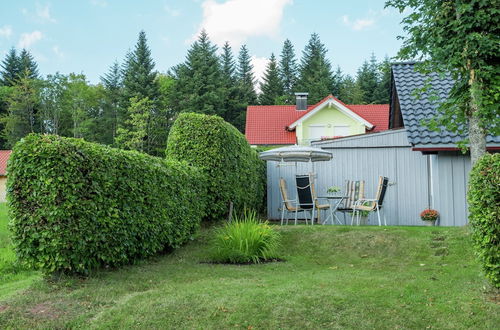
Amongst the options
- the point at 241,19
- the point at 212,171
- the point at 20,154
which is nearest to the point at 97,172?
the point at 20,154

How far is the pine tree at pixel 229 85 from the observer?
1532 inches

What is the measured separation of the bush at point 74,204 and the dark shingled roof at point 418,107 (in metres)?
5.60

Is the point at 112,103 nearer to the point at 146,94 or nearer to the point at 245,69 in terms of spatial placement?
the point at 146,94

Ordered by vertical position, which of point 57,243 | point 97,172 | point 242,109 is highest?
point 242,109

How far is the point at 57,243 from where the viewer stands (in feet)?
15.8

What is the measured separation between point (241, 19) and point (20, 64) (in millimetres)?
32068

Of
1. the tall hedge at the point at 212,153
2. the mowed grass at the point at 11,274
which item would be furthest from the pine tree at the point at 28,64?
the mowed grass at the point at 11,274

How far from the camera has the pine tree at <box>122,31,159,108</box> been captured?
→ 37.0m

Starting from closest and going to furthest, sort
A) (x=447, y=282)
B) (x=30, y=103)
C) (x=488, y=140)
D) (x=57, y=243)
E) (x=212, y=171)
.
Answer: (x=57, y=243), (x=447, y=282), (x=212, y=171), (x=488, y=140), (x=30, y=103)

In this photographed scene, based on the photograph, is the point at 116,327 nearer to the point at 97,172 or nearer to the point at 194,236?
the point at 97,172

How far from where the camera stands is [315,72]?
135ft

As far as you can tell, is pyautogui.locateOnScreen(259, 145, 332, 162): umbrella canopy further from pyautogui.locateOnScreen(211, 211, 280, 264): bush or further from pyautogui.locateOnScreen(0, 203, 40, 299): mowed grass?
pyautogui.locateOnScreen(0, 203, 40, 299): mowed grass

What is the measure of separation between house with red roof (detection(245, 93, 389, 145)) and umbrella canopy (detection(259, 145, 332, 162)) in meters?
15.6

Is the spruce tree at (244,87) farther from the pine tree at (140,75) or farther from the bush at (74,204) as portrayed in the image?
the bush at (74,204)
